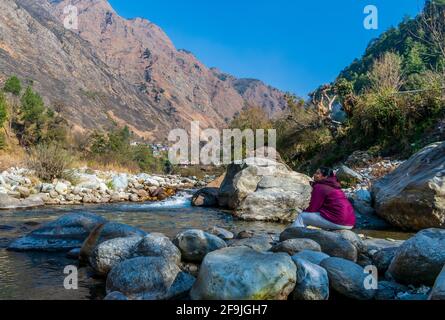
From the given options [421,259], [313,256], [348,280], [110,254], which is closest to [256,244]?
[313,256]

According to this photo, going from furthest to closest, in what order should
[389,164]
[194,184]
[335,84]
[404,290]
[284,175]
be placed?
[194,184], [335,84], [389,164], [284,175], [404,290]

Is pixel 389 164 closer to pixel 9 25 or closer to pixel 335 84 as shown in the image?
pixel 335 84

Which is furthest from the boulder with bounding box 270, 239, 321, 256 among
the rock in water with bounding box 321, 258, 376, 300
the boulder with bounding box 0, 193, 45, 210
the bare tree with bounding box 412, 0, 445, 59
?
the bare tree with bounding box 412, 0, 445, 59

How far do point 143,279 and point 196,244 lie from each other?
1.22m

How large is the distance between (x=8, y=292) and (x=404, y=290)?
4.00 meters

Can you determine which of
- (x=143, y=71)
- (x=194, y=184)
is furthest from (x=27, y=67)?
(x=143, y=71)

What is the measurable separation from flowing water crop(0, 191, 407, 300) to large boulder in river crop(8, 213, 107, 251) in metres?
0.26

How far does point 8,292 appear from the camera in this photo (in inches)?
156

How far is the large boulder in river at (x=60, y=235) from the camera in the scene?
19.4ft

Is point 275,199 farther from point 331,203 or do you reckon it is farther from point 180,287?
point 180,287

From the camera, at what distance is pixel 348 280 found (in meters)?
3.88

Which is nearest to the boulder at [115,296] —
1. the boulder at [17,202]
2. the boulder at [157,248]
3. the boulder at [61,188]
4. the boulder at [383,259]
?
the boulder at [157,248]

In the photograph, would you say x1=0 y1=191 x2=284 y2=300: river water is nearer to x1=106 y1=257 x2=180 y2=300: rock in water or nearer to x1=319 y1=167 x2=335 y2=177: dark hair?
x1=106 y1=257 x2=180 y2=300: rock in water

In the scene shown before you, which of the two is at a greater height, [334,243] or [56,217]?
[334,243]
